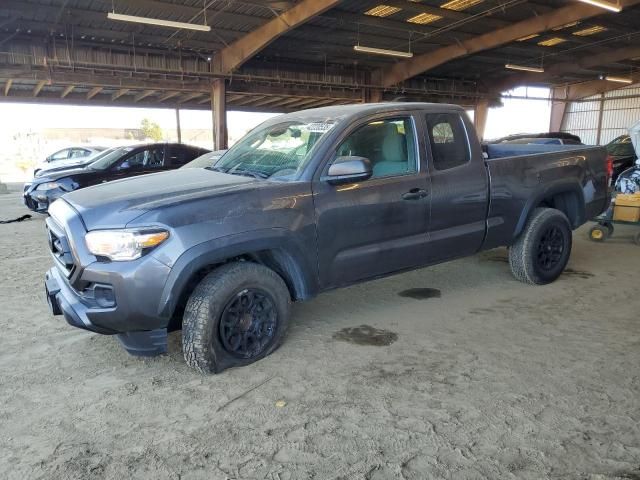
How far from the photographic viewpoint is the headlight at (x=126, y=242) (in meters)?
3.05

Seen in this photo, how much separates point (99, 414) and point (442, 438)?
2002mm

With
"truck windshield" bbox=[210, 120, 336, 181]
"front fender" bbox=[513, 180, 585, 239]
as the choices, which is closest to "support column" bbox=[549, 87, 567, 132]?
"front fender" bbox=[513, 180, 585, 239]

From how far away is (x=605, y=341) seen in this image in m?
3.86

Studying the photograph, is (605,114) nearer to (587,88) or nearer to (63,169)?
(587,88)

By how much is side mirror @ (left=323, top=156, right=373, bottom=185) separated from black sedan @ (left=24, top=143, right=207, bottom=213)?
767 cm

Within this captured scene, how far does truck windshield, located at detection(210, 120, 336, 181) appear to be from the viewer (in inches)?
149

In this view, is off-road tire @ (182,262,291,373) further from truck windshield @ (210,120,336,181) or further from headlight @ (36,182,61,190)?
headlight @ (36,182,61,190)

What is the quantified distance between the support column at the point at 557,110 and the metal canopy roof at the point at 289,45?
6.67 metres

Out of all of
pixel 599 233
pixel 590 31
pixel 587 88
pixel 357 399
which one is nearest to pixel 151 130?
pixel 587 88

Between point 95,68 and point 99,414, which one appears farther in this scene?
point 95,68

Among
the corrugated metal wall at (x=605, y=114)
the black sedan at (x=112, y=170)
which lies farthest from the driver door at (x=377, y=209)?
the corrugated metal wall at (x=605, y=114)

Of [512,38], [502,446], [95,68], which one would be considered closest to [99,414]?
[502,446]

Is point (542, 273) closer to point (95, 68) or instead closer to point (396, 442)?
point (396, 442)

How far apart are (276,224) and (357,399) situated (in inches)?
50.0
